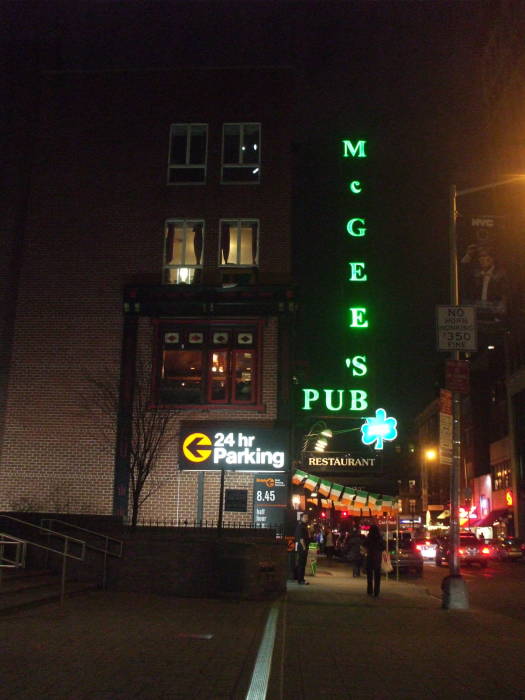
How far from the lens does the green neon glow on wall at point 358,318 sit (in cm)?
2381

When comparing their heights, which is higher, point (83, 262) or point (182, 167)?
point (182, 167)

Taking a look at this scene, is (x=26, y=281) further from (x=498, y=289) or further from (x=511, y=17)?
(x=511, y=17)

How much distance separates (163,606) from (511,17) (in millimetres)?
81908

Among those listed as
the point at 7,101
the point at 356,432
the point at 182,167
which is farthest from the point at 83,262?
the point at 356,432

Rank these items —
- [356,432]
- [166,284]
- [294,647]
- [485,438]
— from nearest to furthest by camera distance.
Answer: [294,647], [166,284], [356,432], [485,438]

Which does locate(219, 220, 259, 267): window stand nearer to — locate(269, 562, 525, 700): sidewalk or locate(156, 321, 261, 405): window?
locate(156, 321, 261, 405): window

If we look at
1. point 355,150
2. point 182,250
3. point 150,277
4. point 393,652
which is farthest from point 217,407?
point 393,652

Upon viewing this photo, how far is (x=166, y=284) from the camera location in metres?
21.6

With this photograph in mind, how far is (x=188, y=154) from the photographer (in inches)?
900

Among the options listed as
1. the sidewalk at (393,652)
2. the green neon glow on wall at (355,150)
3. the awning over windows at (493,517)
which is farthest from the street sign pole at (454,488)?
the awning over windows at (493,517)

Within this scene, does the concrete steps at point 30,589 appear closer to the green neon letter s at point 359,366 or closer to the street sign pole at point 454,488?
the street sign pole at point 454,488

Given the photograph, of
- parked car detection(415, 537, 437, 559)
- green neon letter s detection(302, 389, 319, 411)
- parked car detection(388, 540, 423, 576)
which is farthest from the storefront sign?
parked car detection(415, 537, 437, 559)

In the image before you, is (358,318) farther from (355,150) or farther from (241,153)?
(241,153)

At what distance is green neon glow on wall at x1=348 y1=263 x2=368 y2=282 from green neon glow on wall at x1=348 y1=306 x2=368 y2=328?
0.99 m
